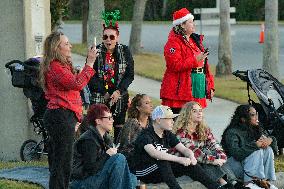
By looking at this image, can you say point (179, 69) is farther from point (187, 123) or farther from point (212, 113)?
point (212, 113)

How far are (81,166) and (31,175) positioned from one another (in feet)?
5.00

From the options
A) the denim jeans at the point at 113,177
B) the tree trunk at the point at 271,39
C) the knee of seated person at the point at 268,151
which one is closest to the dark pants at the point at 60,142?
the denim jeans at the point at 113,177

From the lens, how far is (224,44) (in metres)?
27.1

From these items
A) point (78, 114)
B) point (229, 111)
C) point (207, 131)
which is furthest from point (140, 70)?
point (78, 114)

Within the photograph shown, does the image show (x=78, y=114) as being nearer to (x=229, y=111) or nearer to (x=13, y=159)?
(x=13, y=159)

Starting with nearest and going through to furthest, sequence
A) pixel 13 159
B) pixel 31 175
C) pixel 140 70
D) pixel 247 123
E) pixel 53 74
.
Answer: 1. pixel 53 74
2. pixel 31 175
3. pixel 247 123
4. pixel 13 159
5. pixel 140 70

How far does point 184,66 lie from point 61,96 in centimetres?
282

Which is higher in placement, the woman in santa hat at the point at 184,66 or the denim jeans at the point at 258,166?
the woman in santa hat at the point at 184,66

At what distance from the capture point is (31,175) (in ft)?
37.5

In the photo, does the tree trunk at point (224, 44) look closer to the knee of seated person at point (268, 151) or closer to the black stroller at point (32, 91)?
the black stroller at point (32, 91)

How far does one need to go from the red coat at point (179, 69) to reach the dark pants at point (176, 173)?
1553 millimetres

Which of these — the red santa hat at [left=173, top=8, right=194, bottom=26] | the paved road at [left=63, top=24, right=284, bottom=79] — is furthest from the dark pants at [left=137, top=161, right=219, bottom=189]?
the paved road at [left=63, top=24, right=284, bottom=79]

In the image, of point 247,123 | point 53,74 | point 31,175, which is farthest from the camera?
point 247,123

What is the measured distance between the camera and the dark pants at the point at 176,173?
34.7 feet
